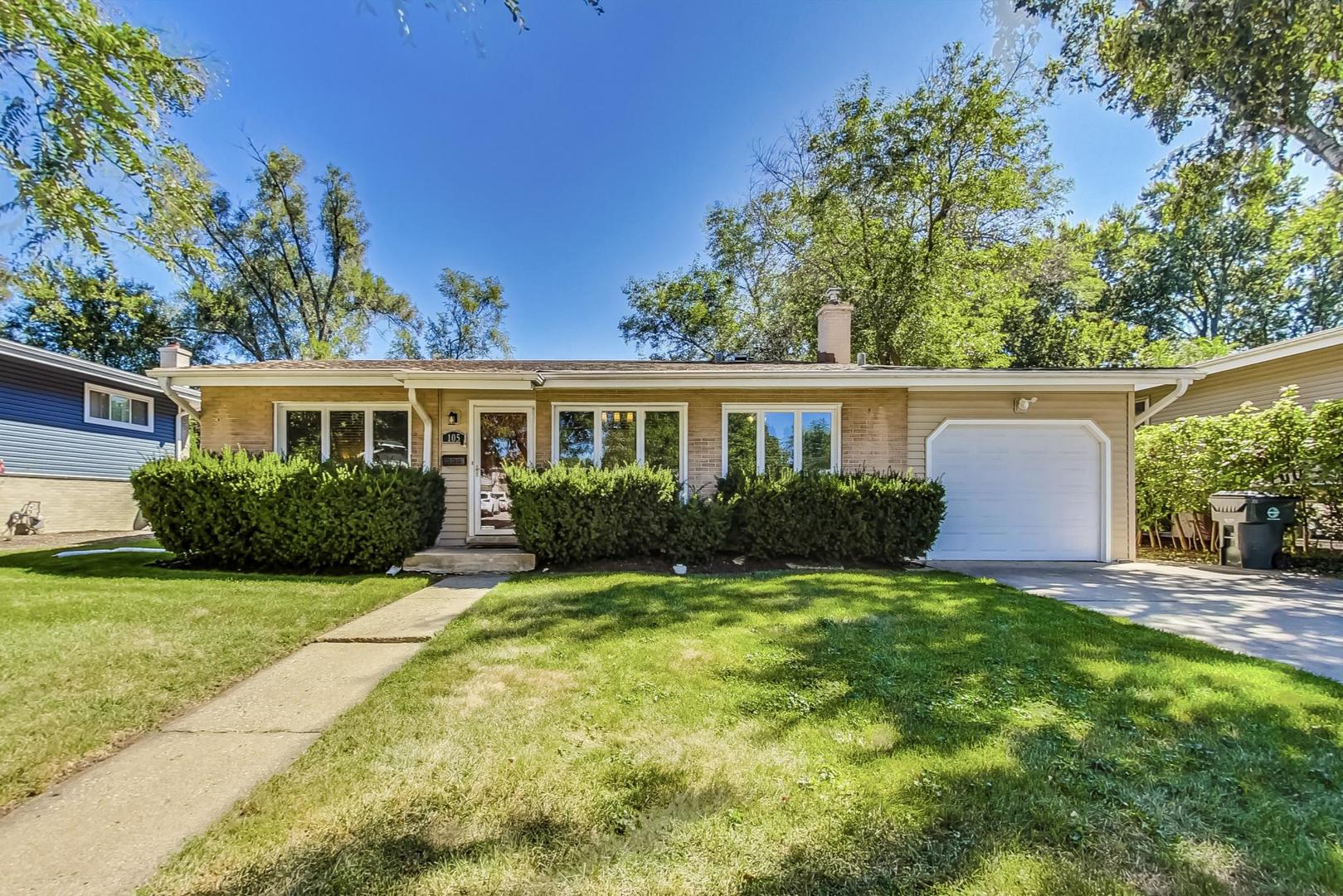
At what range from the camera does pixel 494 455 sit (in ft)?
28.7

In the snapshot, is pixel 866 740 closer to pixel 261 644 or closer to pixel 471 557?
pixel 261 644

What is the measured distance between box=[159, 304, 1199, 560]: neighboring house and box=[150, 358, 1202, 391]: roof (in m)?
0.03

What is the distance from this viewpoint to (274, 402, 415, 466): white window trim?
858 centimetres

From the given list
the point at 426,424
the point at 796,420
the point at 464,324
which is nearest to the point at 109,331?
the point at 464,324

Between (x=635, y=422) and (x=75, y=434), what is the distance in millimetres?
13256

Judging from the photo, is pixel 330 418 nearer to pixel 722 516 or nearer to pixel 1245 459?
pixel 722 516

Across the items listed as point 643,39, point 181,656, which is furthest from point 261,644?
point 643,39

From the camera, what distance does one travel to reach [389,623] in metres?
4.69

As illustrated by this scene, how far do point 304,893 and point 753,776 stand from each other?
1.59 metres

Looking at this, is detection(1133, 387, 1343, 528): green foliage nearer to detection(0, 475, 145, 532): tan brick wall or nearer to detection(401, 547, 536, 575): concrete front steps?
detection(401, 547, 536, 575): concrete front steps

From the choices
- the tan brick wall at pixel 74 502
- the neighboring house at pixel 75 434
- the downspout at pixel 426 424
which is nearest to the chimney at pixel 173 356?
the neighboring house at pixel 75 434

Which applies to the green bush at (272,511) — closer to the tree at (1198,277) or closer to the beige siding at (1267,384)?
the beige siding at (1267,384)

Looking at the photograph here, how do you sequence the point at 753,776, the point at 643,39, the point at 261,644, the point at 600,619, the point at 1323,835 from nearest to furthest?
the point at 1323,835
the point at 753,776
the point at 261,644
the point at 600,619
the point at 643,39

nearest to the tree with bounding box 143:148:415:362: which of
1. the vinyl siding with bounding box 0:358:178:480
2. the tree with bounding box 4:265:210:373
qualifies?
the tree with bounding box 4:265:210:373
